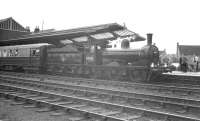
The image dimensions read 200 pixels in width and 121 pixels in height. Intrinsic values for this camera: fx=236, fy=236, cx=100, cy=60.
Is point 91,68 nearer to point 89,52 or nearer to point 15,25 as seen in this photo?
point 89,52

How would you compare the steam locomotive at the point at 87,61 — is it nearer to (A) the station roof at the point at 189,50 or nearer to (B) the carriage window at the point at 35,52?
(B) the carriage window at the point at 35,52

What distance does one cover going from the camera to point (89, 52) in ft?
57.4

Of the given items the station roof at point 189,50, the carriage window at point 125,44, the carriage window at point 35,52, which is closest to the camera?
the carriage window at point 125,44

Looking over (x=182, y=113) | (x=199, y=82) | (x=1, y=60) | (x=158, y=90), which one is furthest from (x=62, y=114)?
(x=1, y=60)

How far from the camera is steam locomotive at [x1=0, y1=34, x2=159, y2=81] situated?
1523 centimetres

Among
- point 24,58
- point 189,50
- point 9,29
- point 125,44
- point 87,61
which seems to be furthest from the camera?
point 189,50

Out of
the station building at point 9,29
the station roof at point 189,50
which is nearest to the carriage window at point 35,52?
the station building at point 9,29

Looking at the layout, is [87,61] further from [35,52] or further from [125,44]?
[35,52]

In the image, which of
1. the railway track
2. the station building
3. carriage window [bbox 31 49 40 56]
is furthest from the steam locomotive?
the station building

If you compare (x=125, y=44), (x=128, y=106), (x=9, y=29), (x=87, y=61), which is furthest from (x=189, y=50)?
(x=128, y=106)

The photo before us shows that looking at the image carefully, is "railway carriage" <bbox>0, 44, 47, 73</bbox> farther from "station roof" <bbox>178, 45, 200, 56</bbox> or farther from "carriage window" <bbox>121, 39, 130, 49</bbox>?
"station roof" <bbox>178, 45, 200, 56</bbox>

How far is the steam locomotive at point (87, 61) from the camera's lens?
50.0 feet

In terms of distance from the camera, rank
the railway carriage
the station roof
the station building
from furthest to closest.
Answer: the station roof, the station building, the railway carriage

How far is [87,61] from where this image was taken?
696 inches
